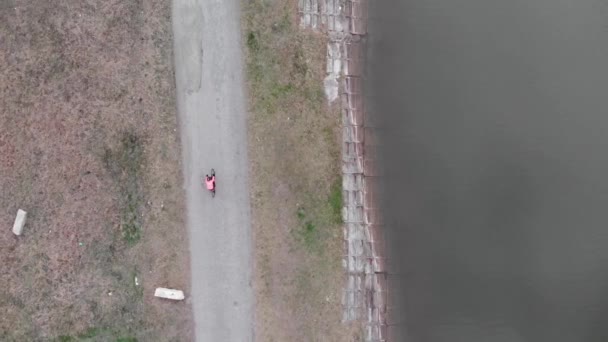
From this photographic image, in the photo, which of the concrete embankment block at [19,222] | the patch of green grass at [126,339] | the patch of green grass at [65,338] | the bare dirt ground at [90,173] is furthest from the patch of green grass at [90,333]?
the concrete embankment block at [19,222]

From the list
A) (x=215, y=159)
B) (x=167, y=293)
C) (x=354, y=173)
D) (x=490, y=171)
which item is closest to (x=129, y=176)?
(x=215, y=159)

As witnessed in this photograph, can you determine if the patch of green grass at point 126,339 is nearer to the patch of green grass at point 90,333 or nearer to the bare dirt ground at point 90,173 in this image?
the bare dirt ground at point 90,173

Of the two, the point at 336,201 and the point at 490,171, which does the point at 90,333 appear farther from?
the point at 490,171

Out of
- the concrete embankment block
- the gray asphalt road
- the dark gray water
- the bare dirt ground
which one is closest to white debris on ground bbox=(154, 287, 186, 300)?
the bare dirt ground

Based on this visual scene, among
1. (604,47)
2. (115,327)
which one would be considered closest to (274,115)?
(115,327)

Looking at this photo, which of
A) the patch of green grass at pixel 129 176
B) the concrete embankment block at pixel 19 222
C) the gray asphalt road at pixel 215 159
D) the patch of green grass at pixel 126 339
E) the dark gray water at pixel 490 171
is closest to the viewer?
the concrete embankment block at pixel 19 222

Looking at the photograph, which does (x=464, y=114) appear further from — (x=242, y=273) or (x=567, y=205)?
(x=242, y=273)

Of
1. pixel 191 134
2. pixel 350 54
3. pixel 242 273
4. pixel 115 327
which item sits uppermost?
pixel 350 54
